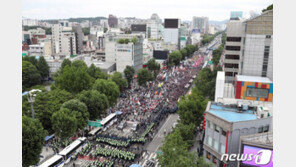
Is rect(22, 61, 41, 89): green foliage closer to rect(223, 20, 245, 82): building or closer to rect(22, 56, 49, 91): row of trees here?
rect(22, 56, 49, 91): row of trees

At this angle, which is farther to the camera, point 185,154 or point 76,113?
point 76,113

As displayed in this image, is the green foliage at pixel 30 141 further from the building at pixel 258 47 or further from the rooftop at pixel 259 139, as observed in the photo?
the building at pixel 258 47

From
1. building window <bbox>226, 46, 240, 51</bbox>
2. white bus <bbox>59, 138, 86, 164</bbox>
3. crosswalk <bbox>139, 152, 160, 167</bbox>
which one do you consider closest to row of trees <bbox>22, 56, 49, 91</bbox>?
white bus <bbox>59, 138, 86, 164</bbox>

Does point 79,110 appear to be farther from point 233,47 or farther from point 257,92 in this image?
point 233,47

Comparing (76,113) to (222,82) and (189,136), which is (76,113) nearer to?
(189,136)

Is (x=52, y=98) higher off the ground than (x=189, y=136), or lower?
higher

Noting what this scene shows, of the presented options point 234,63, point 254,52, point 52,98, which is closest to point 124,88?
point 52,98
